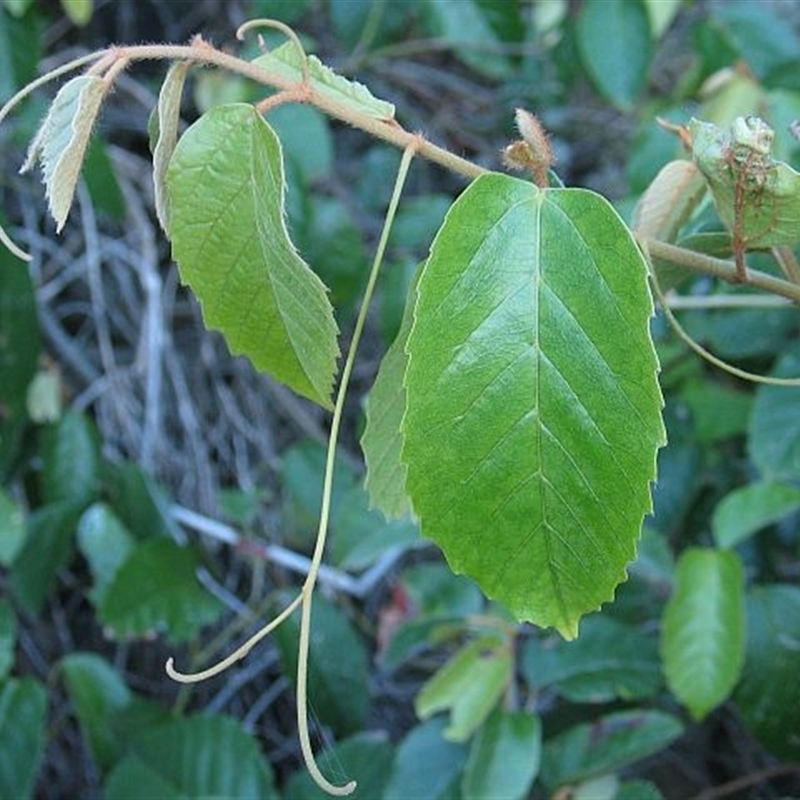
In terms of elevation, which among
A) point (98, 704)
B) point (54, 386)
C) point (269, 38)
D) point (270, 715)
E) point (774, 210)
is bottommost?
point (270, 715)

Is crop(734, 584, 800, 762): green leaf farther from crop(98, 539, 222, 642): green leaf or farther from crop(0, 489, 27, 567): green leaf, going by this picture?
crop(0, 489, 27, 567): green leaf

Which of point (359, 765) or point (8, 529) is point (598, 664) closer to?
point (359, 765)

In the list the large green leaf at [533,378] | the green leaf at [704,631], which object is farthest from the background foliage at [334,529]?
the large green leaf at [533,378]

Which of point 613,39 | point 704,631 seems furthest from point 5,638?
point 613,39

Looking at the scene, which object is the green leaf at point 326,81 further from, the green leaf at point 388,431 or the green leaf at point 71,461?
the green leaf at point 71,461

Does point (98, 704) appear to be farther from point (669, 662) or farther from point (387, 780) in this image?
point (669, 662)

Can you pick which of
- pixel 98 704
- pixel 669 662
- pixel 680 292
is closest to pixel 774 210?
pixel 669 662
